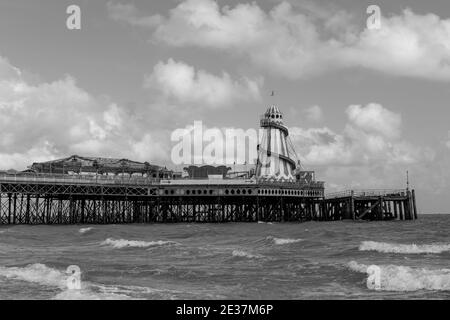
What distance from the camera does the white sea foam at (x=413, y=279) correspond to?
2034 cm

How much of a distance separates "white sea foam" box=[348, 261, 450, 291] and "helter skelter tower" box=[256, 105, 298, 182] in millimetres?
77511

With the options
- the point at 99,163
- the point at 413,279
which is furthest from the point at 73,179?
the point at 413,279

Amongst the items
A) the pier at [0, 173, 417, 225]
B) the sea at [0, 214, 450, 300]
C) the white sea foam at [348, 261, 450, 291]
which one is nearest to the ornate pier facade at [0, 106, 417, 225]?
the pier at [0, 173, 417, 225]

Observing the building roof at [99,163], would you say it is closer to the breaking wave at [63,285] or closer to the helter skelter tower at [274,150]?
the helter skelter tower at [274,150]

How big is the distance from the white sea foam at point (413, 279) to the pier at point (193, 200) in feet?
207

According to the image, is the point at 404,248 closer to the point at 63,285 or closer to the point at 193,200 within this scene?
the point at 63,285

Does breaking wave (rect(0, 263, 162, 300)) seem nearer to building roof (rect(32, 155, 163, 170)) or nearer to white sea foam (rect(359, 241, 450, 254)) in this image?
white sea foam (rect(359, 241, 450, 254))

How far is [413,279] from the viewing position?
2122 centimetres

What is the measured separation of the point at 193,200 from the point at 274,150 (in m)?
21.6

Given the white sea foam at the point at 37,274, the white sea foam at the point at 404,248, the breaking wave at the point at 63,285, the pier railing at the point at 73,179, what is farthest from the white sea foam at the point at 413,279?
the pier railing at the point at 73,179

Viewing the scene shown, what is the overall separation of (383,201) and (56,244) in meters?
63.7
